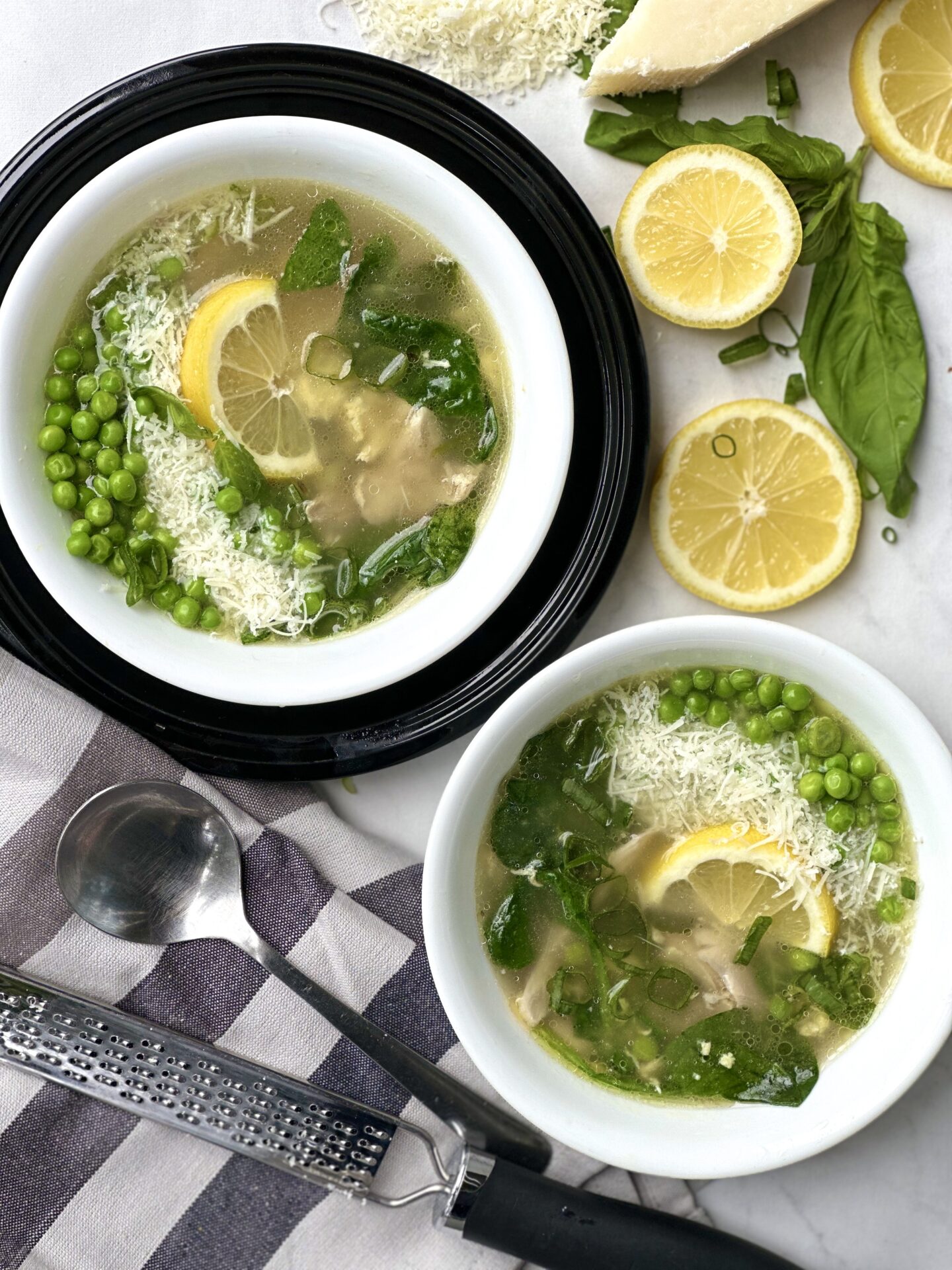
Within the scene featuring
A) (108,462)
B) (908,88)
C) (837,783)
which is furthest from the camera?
(908,88)

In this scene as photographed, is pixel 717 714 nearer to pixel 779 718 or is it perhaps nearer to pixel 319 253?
pixel 779 718

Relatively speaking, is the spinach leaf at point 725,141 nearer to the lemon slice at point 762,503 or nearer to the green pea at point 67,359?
the lemon slice at point 762,503

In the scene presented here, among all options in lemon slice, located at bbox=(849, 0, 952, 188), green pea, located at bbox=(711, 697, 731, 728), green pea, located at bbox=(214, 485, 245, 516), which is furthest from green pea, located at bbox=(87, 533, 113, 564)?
lemon slice, located at bbox=(849, 0, 952, 188)

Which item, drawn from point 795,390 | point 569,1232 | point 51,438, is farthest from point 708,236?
point 569,1232

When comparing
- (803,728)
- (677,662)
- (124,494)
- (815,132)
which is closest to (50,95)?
(124,494)

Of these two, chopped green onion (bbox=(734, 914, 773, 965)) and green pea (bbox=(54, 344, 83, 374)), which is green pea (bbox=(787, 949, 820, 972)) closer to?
chopped green onion (bbox=(734, 914, 773, 965))

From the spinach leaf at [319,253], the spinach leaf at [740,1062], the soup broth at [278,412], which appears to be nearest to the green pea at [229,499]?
the soup broth at [278,412]
